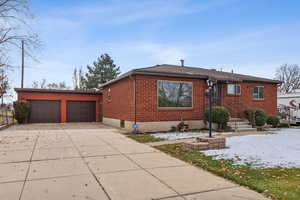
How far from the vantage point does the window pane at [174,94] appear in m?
11.6

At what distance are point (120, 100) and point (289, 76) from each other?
40.9 meters

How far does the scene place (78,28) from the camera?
13.3m

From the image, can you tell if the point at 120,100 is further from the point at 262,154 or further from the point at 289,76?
the point at 289,76

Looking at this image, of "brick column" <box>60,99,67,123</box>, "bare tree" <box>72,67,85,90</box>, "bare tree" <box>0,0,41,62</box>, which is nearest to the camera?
"bare tree" <box>0,0,41,62</box>

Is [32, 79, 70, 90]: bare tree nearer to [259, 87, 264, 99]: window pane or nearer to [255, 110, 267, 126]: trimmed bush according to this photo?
[259, 87, 264, 99]: window pane

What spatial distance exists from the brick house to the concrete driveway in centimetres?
518

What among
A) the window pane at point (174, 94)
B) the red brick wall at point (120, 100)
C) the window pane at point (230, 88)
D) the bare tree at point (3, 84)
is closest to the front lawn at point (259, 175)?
the window pane at point (174, 94)

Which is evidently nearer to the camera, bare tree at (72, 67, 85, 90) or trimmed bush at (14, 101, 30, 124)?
trimmed bush at (14, 101, 30, 124)

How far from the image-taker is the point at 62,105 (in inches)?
720

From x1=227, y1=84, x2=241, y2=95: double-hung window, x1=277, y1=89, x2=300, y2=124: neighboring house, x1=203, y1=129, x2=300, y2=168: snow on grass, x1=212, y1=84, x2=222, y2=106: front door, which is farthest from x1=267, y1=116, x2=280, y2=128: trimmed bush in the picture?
x1=203, y1=129, x2=300, y2=168: snow on grass

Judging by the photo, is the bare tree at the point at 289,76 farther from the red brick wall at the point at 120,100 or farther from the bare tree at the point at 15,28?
the bare tree at the point at 15,28

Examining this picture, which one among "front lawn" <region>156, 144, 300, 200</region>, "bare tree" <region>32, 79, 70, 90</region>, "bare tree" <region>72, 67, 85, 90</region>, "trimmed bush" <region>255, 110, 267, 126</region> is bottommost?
"front lawn" <region>156, 144, 300, 200</region>

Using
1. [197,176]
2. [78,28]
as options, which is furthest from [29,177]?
[78,28]

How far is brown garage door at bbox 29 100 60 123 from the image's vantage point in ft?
57.4
